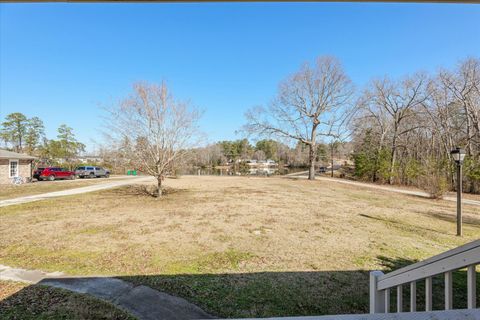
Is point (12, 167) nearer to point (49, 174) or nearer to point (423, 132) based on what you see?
point (49, 174)

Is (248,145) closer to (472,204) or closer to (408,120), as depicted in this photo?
(408,120)

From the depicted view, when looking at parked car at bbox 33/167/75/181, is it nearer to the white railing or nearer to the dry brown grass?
the dry brown grass


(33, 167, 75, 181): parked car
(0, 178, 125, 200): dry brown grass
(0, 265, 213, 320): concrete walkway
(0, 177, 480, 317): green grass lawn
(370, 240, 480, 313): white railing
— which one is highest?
(370, 240, 480, 313): white railing

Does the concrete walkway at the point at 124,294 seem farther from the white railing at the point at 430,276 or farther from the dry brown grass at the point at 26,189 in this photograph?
the dry brown grass at the point at 26,189

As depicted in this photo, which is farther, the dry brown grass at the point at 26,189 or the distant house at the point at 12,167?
the distant house at the point at 12,167

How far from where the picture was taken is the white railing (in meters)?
1.25

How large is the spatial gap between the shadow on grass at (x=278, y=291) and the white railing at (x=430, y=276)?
3.70ft

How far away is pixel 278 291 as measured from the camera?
308cm

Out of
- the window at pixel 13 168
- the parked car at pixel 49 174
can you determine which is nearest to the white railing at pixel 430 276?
the window at pixel 13 168

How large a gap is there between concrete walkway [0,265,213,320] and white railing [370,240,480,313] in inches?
74.4

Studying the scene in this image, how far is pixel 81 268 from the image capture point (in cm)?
367

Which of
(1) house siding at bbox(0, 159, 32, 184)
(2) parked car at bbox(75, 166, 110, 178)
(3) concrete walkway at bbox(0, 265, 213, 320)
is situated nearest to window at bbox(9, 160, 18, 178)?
(1) house siding at bbox(0, 159, 32, 184)

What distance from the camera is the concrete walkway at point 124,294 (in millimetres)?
2562

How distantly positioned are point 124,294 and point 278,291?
2.16m
